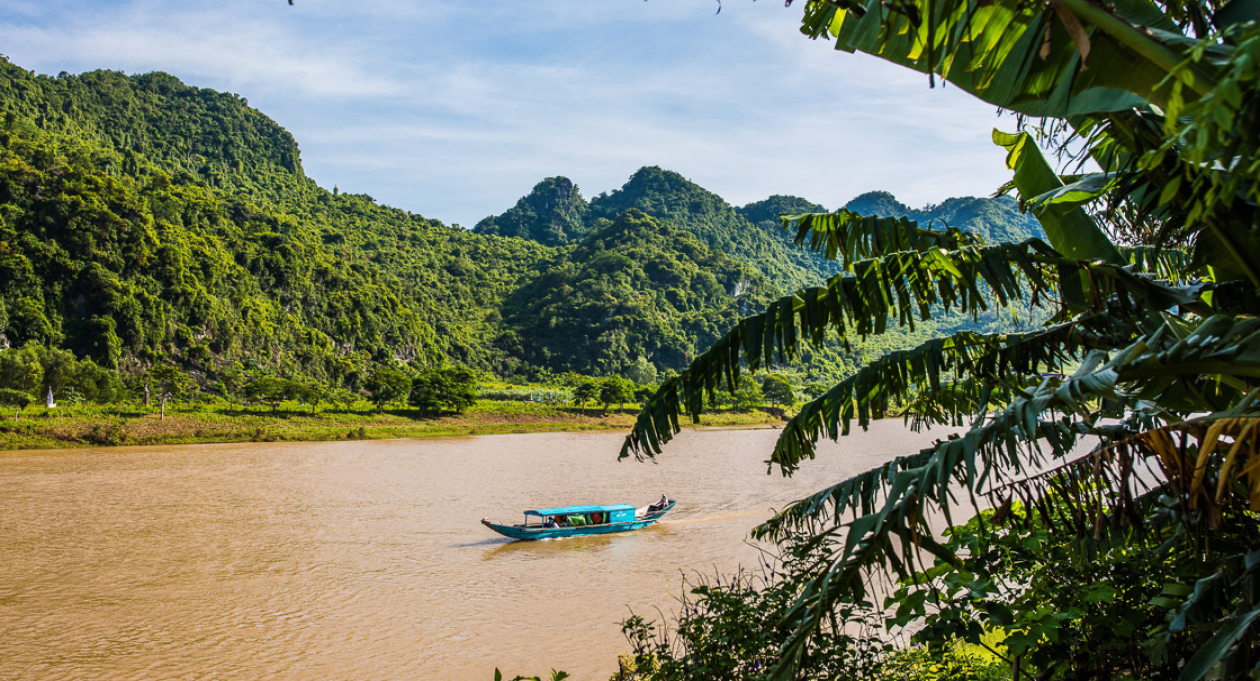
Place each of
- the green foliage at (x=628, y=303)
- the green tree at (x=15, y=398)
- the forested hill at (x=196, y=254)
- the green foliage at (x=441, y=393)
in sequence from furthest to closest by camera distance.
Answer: the green foliage at (x=628, y=303) < the forested hill at (x=196, y=254) < the green foliage at (x=441, y=393) < the green tree at (x=15, y=398)

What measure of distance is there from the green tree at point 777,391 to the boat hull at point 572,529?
37.2m

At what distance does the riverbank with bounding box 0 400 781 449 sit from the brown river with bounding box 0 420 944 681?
5.17 m

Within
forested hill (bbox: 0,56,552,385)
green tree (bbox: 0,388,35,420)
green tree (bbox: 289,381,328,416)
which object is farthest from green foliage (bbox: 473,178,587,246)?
green tree (bbox: 0,388,35,420)

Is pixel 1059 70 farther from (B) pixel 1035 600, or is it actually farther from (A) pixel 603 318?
(A) pixel 603 318

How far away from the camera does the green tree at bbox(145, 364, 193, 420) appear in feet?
124

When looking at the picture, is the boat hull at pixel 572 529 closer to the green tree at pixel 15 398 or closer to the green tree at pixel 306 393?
the green tree at pixel 306 393

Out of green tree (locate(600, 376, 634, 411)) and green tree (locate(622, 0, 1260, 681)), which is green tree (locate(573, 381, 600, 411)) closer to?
green tree (locate(600, 376, 634, 411))

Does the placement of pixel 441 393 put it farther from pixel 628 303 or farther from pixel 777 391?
pixel 628 303

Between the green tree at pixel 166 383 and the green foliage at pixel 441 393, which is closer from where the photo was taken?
the green tree at pixel 166 383

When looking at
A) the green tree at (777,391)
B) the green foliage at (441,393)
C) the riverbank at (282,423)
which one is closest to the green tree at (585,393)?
the riverbank at (282,423)

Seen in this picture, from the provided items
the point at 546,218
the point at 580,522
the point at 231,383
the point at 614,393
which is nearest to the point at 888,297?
the point at 580,522

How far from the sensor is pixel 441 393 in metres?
43.2

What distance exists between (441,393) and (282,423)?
913 centimetres

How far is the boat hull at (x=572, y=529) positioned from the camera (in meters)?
13.7
